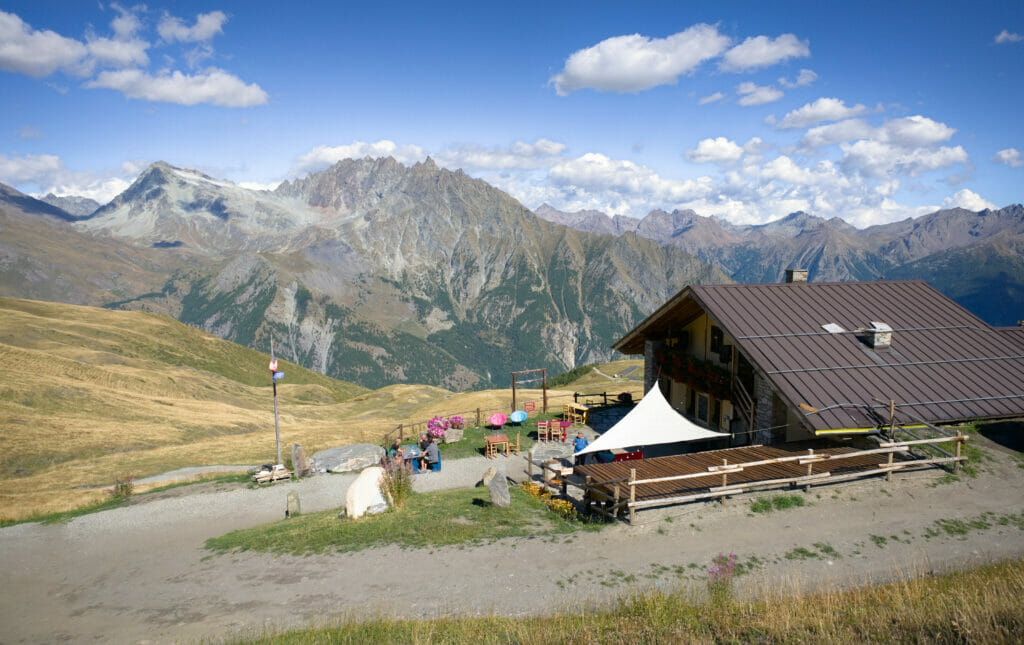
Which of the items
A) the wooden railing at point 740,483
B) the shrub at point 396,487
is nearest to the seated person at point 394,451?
the shrub at point 396,487

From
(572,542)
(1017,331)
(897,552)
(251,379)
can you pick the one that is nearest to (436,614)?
(572,542)

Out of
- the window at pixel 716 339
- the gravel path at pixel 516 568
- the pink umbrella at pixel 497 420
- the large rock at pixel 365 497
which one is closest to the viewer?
the gravel path at pixel 516 568

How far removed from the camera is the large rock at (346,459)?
34.1 meters

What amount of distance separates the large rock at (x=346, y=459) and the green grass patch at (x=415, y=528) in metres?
10.1

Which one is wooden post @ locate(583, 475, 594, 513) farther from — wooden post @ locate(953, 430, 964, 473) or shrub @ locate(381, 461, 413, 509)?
wooden post @ locate(953, 430, 964, 473)

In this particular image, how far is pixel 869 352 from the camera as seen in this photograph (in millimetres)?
24656

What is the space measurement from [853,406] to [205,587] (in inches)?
928

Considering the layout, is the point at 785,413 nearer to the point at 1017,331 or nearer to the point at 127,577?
the point at 1017,331

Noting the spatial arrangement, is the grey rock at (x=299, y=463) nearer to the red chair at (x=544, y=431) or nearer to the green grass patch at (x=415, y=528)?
the green grass patch at (x=415, y=528)

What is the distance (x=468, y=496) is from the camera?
80.5 feet

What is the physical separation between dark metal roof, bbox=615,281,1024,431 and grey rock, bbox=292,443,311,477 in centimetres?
2399

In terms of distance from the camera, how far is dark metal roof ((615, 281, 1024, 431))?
2197 centimetres

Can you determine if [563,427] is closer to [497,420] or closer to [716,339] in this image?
[497,420]

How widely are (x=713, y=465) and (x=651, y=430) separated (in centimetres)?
392
